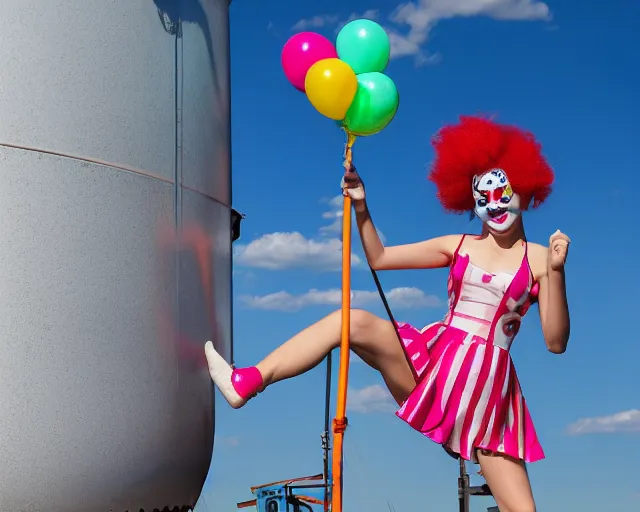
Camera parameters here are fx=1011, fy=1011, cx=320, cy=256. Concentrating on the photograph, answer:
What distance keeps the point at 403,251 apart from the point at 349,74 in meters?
0.97

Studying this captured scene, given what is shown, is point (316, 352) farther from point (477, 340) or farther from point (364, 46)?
point (364, 46)

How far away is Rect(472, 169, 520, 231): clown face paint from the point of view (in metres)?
5.00

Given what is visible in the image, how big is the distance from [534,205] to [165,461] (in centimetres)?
233

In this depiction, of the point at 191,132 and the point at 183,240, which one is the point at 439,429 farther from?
the point at 191,132

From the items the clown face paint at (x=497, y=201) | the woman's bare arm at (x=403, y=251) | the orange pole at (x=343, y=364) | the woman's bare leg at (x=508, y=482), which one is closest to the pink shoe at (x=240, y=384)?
the orange pole at (x=343, y=364)

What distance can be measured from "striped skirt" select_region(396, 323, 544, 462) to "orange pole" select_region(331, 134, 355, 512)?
1.16 feet

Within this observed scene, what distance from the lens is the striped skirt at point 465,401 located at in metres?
4.89

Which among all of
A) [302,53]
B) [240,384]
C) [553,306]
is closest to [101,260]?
[240,384]

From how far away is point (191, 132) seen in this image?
18.7ft

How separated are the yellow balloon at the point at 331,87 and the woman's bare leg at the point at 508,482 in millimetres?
1815

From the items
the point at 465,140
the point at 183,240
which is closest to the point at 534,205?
the point at 465,140

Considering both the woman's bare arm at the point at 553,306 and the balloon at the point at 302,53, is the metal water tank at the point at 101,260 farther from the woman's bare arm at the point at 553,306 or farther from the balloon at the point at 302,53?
the woman's bare arm at the point at 553,306

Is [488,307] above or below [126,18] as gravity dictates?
below

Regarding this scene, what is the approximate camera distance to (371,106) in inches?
187
